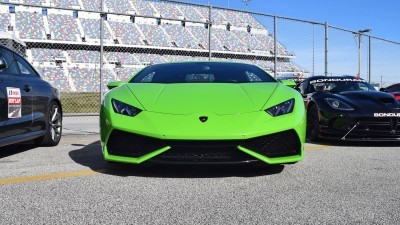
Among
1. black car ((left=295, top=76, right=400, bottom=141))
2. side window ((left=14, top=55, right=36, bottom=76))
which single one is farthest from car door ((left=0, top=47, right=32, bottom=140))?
black car ((left=295, top=76, right=400, bottom=141))

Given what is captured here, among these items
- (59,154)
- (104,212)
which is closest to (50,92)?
(59,154)

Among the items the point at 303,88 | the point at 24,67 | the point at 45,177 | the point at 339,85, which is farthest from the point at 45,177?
the point at 339,85

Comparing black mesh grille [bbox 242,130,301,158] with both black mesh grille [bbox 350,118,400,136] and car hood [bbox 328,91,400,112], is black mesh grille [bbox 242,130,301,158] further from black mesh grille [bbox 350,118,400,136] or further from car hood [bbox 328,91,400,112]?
car hood [bbox 328,91,400,112]

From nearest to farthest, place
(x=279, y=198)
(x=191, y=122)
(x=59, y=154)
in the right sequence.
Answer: (x=279, y=198) → (x=191, y=122) → (x=59, y=154)

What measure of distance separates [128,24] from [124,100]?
4447cm

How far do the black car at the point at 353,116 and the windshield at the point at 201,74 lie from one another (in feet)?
5.70

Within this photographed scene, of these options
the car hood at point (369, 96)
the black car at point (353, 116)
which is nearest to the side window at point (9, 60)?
the black car at point (353, 116)

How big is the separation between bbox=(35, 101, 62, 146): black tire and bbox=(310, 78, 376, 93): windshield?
4.27m

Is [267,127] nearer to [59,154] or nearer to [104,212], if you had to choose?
[104,212]

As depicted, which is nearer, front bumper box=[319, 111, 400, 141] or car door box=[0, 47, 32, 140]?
car door box=[0, 47, 32, 140]

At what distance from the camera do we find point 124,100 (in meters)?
3.64

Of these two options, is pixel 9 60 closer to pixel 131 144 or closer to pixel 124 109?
pixel 124 109

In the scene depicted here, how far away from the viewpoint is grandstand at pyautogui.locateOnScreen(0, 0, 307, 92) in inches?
1396

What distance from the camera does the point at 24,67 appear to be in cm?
512
